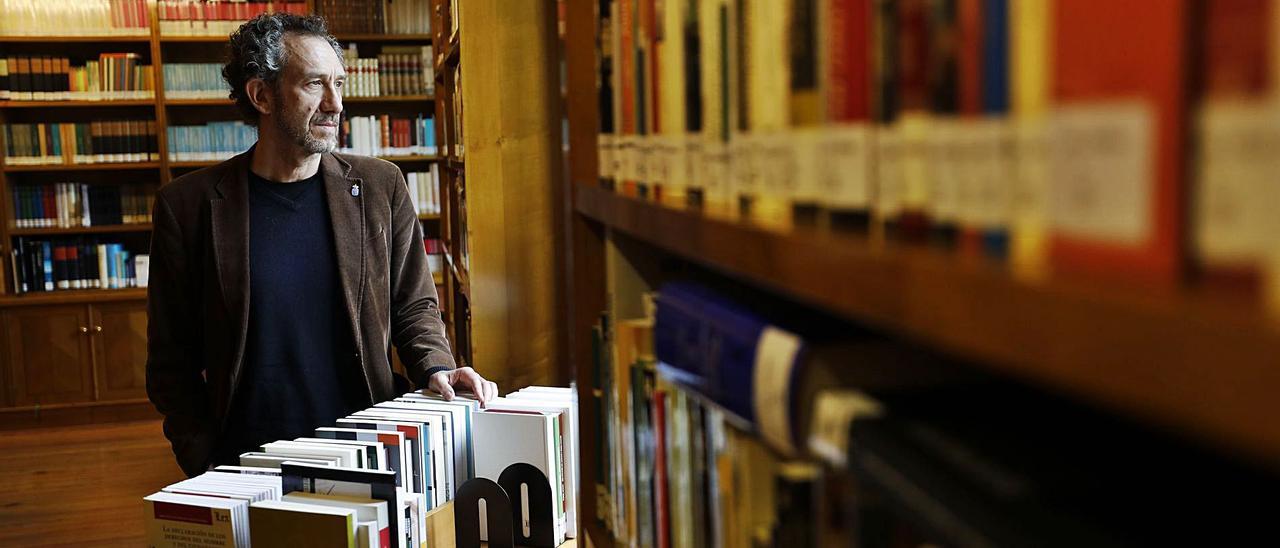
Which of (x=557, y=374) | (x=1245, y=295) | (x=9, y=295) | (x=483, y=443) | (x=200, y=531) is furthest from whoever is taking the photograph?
(x=9, y=295)

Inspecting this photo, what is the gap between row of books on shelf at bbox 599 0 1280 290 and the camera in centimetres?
28

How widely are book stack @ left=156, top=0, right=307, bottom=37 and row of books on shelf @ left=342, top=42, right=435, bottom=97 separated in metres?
0.52

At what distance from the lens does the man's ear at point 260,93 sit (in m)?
2.67

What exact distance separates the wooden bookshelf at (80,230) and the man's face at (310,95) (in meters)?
3.60

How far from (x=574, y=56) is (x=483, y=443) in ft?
3.59

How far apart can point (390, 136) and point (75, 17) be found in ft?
5.68

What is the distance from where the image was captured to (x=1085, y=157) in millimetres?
328

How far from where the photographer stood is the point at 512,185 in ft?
8.67

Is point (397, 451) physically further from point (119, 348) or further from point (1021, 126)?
point (119, 348)

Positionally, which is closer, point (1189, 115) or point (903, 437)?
point (1189, 115)

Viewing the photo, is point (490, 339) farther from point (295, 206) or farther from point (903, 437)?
point (903, 437)

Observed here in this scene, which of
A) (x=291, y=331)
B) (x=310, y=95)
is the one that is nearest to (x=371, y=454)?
(x=291, y=331)

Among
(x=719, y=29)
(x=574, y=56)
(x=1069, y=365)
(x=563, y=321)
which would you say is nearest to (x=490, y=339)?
(x=563, y=321)

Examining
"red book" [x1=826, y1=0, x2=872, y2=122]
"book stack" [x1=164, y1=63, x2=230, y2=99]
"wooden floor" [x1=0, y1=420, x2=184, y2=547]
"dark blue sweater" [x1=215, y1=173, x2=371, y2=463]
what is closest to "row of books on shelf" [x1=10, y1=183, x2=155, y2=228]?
"book stack" [x1=164, y1=63, x2=230, y2=99]
